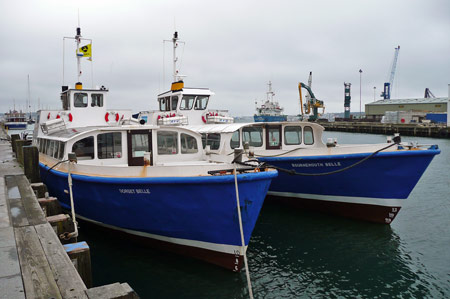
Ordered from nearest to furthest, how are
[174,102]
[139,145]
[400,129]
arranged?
1. [139,145]
2. [174,102]
3. [400,129]

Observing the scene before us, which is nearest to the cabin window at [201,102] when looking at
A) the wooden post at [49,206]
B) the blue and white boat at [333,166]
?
the blue and white boat at [333,166]

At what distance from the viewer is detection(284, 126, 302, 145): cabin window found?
612 inches

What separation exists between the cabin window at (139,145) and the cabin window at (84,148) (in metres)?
1.23

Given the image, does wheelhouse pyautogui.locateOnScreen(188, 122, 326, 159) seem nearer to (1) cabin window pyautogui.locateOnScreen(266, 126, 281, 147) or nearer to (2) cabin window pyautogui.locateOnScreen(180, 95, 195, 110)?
(1) cabin window pyautogui.locateOnScreen(266, 126, 281, 147)

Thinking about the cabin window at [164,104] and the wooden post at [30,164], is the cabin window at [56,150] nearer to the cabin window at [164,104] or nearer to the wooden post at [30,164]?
the wooden post at [30,164]

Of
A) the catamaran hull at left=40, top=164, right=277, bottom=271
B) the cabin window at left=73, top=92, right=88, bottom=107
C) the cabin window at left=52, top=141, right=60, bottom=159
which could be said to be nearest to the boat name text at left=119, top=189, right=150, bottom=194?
the catamaran hull at left=40, top=164, right=277, bottom=271

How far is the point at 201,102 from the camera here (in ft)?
65.4

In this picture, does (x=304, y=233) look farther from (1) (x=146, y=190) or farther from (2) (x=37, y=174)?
(2) (x=37, y=174)

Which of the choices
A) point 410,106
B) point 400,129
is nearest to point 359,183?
point 400,129

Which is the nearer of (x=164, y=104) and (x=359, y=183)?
(x=359, y=183)

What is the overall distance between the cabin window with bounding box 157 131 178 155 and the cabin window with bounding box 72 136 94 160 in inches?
80.0

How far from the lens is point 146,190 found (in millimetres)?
8781

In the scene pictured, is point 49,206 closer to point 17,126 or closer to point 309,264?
point 309,264

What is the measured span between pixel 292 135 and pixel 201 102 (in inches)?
249
